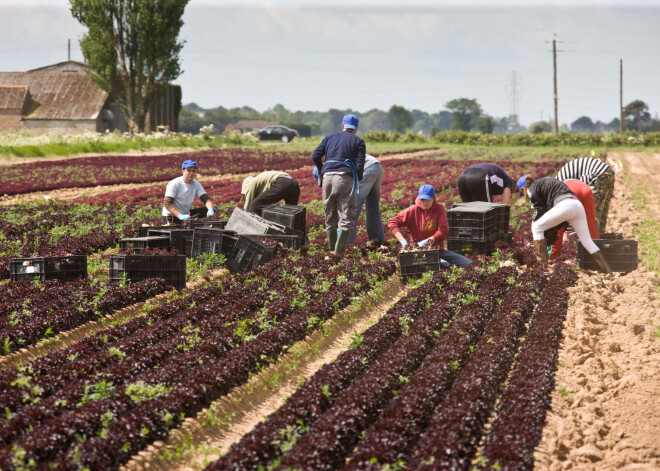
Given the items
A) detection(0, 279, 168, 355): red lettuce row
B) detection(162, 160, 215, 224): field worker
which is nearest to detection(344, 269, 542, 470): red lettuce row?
detection(0, 279, 168, 355): red lettuce row

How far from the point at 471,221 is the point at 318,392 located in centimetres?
600

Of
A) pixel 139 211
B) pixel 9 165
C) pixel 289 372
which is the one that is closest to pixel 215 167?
pixel 9 165

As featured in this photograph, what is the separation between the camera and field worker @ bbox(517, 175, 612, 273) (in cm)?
927

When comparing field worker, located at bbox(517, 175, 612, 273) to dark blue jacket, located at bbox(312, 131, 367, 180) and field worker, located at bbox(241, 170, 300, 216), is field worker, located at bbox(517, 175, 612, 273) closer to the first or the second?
dark blue jacket, located at bbox(312, 131, 367, 180)

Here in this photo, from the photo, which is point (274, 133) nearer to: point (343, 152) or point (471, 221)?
point (471, 221)

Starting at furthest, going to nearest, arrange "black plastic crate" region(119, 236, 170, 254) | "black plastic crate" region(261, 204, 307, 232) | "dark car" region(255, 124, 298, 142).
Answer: "dark car" region(255, 124, 298, 142), "black plastic crate" region(261, 204, 307, 232), "black plastic crate" region(119, 236, 170, 254)

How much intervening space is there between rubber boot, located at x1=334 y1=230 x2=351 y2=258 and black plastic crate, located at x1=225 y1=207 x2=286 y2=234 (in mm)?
921

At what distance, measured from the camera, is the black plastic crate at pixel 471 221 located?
1080cm

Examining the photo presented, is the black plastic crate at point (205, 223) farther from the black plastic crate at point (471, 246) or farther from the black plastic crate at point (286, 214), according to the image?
the black plastic crate at point (471, 246)

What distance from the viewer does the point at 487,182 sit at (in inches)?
452

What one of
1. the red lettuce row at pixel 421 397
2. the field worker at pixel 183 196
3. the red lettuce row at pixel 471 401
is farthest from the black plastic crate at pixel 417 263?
the field worker at pixel 183 196

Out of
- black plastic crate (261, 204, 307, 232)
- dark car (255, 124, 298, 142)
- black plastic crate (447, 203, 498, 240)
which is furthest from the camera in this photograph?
dark car (255, 124, 298, 142)

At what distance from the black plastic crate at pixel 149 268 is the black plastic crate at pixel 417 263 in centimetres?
291

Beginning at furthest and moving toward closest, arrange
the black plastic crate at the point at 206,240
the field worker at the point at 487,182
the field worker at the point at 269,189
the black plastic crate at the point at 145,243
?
the field worker at the point at 269,189, the field worker at the point at 487,182, the black plastic crate at the point at 206,240, the black plastic crate at the point at 145,243
